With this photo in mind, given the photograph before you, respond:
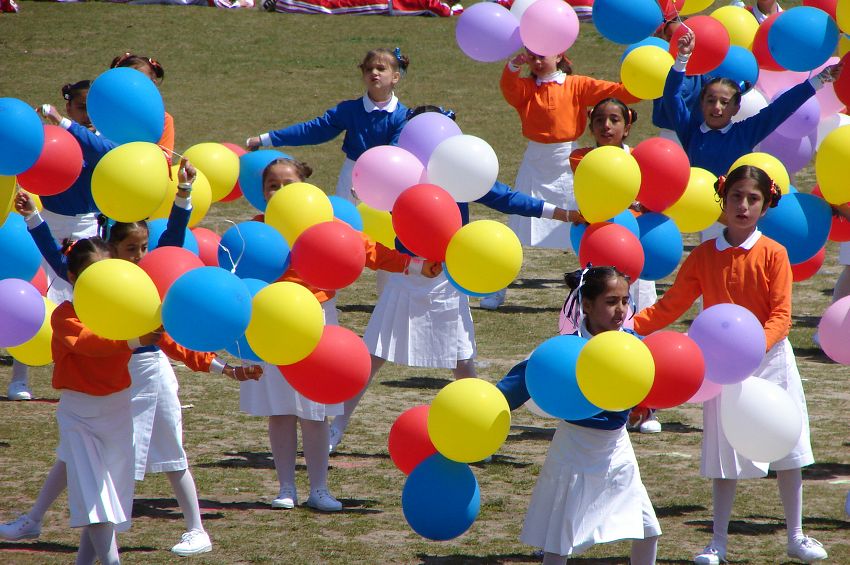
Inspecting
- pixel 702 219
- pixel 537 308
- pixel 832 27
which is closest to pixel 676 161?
pixel 702 219


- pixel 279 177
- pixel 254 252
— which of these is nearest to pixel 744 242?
pixel 254 252

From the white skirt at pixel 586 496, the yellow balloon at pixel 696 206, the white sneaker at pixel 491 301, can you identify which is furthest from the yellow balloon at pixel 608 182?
the white sneaker at pixel 491 301

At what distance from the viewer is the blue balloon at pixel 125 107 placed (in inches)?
203

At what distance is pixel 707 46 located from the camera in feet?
22.6

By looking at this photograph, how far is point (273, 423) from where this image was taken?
586 cm

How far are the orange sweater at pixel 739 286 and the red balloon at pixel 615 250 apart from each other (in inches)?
7.1

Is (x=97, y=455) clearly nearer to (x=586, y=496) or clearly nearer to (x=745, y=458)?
(x=586, y=496)

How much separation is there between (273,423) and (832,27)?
322 centimetres

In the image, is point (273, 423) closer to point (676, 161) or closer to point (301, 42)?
point (676, 161)

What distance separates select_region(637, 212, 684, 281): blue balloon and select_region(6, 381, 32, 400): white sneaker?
3.95m

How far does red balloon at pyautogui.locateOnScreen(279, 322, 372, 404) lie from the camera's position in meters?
4.39

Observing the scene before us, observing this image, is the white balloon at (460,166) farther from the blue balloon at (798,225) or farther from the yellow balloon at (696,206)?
the blue balloon at (798,225)

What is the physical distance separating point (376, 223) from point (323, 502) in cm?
132

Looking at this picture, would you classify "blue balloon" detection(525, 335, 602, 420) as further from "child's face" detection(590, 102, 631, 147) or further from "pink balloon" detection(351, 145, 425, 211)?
"child's face" detection(590, 102, 631, 147)
